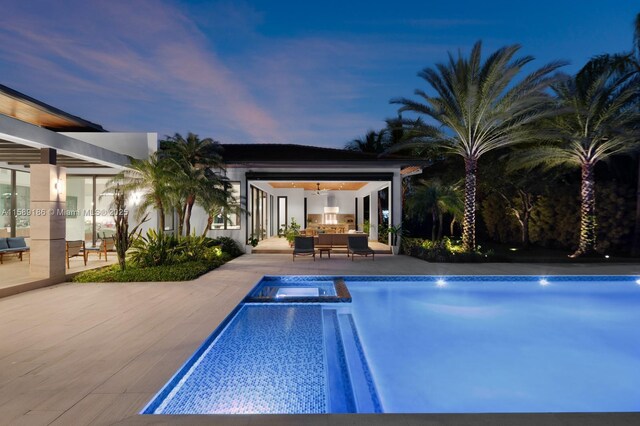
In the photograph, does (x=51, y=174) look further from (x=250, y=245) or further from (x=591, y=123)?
(x=591, y=123)

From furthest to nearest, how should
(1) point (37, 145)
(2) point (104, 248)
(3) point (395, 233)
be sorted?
1. (3) point (395, 233)
2. (2) point (104, 248)
3. (1) point (37, 145)

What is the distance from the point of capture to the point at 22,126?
6.80 m

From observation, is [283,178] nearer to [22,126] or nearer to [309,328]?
[22,126]

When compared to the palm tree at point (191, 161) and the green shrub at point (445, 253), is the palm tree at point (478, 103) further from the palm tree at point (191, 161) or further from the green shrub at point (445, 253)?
the palm tree at point (191, 161)

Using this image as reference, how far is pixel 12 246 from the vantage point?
35.2 feet

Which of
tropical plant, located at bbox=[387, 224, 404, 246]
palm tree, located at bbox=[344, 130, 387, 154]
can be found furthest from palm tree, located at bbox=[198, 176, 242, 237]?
palm tree, located at bbox=[344, 130, 387, 154]

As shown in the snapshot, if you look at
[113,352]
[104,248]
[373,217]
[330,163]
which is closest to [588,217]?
[330,163]

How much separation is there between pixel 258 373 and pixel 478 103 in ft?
34.8

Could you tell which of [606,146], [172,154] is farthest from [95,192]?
[606,146]

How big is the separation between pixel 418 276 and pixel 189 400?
6926 mm

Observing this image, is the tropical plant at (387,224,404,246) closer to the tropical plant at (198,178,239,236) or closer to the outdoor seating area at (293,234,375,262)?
the outdoor seating area at (293,234,375,262)

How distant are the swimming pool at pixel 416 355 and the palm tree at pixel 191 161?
473 cm

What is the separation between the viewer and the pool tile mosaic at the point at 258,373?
3.21m

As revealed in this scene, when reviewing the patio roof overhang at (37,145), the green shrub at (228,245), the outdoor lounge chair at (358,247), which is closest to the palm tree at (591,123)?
the outdoor lounge chair at (358,247)
